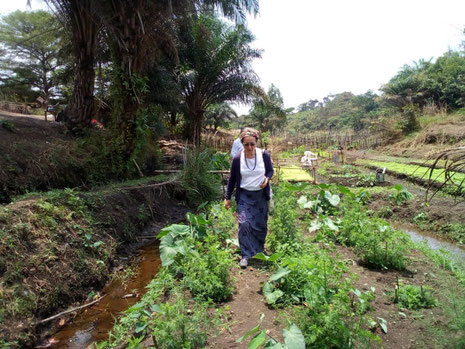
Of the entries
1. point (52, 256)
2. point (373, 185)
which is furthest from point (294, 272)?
point (373, 185)

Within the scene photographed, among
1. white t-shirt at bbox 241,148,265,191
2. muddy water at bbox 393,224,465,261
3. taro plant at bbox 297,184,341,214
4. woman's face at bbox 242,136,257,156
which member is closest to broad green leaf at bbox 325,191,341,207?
taro plant at bbox 297,184,341,214

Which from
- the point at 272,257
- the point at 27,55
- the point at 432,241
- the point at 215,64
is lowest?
the point at 432,241

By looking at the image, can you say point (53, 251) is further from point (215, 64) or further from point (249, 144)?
point (215, 64)

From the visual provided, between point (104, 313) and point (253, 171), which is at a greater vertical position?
point (253, 171)

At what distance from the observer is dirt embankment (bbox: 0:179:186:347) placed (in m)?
3.01

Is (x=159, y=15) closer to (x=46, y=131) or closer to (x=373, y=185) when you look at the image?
(x=46, y=131)

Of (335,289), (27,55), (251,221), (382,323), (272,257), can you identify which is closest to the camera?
(382,323)

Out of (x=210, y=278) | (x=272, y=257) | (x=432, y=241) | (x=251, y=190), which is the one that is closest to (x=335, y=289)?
(x=272, y=257)

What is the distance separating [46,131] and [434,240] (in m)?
9.41

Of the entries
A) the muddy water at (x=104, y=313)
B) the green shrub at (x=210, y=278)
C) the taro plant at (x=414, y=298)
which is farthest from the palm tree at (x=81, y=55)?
the taro plant at (x=414, y=298)

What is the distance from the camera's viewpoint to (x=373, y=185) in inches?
411

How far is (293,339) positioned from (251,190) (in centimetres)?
217

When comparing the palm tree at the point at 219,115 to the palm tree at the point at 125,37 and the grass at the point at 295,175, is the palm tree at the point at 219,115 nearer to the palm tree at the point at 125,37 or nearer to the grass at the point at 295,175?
the grass at the point at 295,175

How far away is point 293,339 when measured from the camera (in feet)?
6.57
